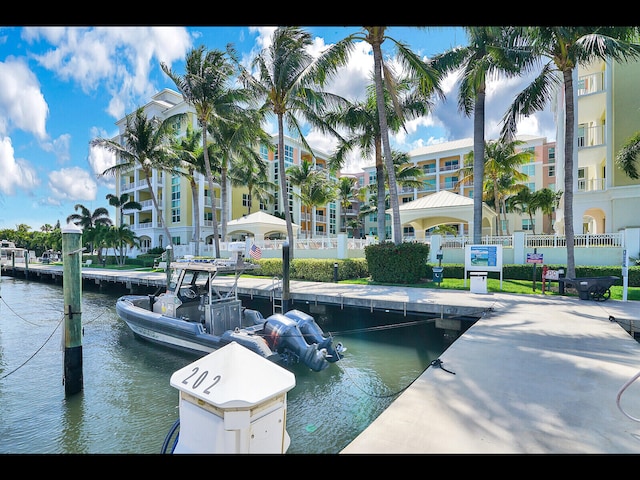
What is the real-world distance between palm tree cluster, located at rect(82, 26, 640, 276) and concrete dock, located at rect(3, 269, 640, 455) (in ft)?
18.1

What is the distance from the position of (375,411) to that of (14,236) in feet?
278

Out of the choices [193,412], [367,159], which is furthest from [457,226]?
[193,412]

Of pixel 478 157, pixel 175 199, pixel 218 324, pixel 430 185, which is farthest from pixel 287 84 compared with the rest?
pixel 430 185

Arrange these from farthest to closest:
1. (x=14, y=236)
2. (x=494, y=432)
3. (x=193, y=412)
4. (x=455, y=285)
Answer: (x=14, y=236)
(x=455, y=285)
(x=494, y=432)
(x=193, y=412)

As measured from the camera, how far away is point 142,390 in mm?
7543

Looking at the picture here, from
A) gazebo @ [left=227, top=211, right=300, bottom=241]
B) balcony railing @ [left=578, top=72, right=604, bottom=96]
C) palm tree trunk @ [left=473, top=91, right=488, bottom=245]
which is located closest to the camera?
palm tree trunk @ [left=473, top=91, right=488, bottom=245]

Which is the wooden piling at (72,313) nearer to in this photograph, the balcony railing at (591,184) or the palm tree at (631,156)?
the palm tree at (631,156)

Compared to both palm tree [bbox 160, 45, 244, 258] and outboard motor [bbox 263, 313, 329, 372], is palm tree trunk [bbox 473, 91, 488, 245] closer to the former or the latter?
outboard motor [bbox 263, 313, 329, 372]

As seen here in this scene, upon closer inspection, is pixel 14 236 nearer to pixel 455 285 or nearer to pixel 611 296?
pixel 455 285

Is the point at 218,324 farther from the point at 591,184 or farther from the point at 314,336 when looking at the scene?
the point at 591,184

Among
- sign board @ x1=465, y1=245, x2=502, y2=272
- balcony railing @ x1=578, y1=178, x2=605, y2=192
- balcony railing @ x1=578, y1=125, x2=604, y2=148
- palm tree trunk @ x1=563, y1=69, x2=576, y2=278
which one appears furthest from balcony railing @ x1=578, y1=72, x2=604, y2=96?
sign board @ x1=465, y1=245, x2=502, y2=272

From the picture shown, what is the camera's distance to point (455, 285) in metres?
14.4

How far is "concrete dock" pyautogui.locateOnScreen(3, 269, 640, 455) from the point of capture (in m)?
3.38

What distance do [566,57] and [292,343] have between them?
13.0 m
